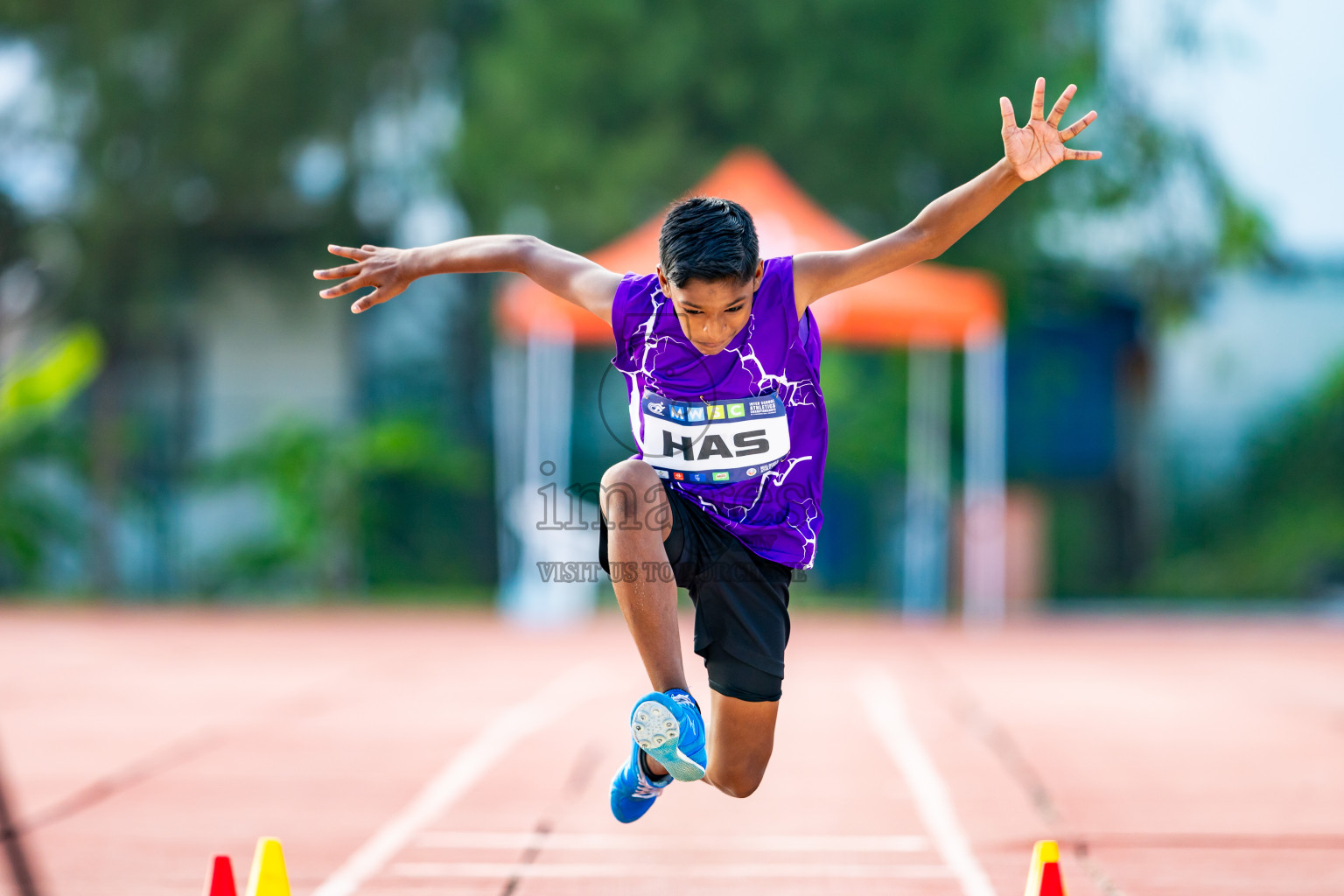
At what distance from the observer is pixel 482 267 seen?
4.23 metres

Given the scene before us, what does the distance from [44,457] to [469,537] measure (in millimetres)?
5065

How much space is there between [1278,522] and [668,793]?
13.1m

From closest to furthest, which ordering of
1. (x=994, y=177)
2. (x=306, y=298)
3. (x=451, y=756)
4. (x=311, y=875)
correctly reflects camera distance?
(x=994, y=177) → (x=311, y=875) → (x=451, y=756) → (x=306, y=298)

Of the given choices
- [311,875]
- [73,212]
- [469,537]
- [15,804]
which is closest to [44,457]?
[73,212]

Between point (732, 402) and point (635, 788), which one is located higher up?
point (732, 402)

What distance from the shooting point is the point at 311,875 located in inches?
186

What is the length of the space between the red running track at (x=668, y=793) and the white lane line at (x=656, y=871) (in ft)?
0.05

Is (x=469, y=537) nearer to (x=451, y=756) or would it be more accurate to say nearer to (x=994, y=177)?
(x=451, y=756)

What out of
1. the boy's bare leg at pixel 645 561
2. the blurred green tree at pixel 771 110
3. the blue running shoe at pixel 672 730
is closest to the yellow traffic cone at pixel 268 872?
the blue running shoe at pixel 672 730

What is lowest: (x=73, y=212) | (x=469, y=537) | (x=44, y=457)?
(x=469, y=537)

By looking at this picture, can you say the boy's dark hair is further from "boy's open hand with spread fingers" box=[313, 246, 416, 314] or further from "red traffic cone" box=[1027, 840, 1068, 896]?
"red traffic cone" box=[1027, 840, 1068, 896]

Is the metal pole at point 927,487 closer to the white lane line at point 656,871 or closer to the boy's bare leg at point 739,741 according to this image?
the white lane line at point 656,871

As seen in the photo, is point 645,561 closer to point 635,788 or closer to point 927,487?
point 635,788

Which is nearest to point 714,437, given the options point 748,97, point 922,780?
point 922,780
